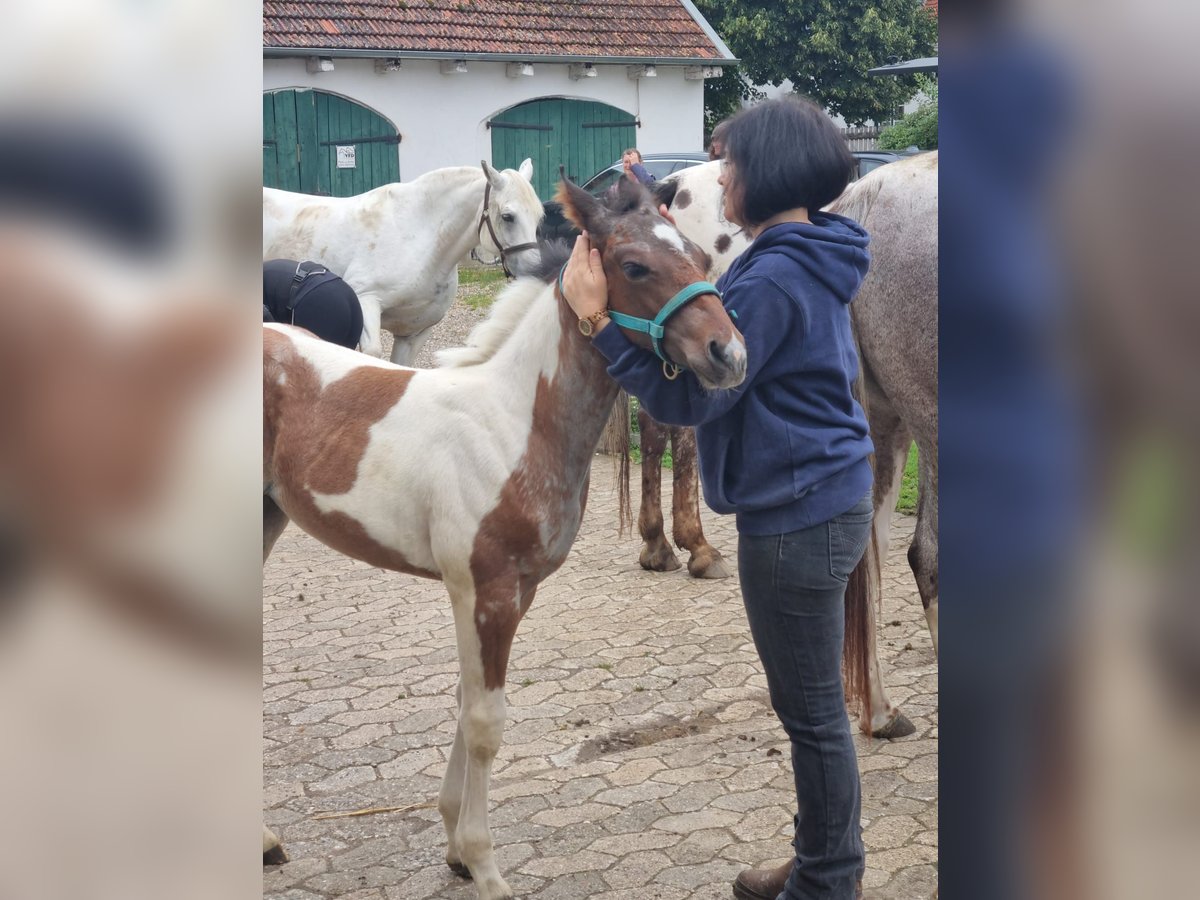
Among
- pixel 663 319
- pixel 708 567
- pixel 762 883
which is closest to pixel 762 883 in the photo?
pixel 762 883

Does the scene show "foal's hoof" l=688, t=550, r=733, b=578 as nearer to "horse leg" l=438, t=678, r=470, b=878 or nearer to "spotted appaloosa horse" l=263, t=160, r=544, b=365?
"spotted appaloosa horse" l=263, t=160, r=544, b=365

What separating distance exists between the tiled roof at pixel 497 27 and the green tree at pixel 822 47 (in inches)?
347

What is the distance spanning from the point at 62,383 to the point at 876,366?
3710 millimetres

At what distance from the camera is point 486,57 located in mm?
17594

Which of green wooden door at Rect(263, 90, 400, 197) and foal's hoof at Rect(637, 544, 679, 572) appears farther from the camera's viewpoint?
green wooden door at Rect(263, 90, 400, 197)

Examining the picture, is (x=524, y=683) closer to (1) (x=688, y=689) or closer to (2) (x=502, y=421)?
(1) (x=688, y=689)

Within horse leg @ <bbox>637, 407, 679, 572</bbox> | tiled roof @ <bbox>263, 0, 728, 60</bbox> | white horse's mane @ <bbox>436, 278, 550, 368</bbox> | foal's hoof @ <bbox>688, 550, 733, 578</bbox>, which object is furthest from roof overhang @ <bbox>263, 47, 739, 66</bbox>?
white horse's mane @ <bbox>436, 278, 550, 368</bbox>

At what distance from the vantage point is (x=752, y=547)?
2.52m

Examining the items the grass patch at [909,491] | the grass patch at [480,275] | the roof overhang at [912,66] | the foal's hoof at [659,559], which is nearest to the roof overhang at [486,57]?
the grass patch at [480,275]

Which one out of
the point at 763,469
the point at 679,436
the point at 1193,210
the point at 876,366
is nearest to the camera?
the point at 1193,210

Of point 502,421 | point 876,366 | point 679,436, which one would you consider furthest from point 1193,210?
point 679,436

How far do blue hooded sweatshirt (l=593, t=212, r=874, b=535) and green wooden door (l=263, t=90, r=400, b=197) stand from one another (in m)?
15.5

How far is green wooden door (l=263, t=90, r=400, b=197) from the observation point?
56.1 feet

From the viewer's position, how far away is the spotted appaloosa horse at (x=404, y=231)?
7531mm
